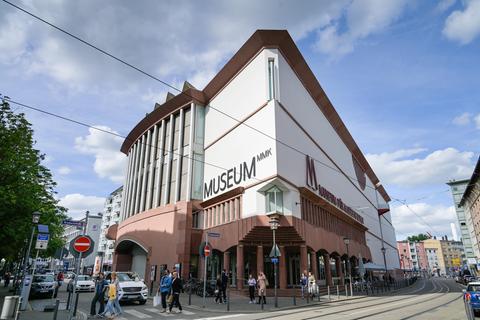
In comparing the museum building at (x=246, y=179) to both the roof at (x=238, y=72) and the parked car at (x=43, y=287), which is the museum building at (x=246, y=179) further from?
the parked car at (x=43, y=287)

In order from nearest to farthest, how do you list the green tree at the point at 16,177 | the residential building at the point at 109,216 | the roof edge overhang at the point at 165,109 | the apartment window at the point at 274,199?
the green tree at the point at 16,177, the apartment window at the point at 274,199, the roof edge overhang at the point at 165,109, the residential building at the point at 109,216

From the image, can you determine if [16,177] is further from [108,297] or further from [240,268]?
[240,268]

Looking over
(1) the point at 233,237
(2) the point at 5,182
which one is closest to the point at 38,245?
(2) the point at 5,182

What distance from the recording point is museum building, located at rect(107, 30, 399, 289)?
24.1 m

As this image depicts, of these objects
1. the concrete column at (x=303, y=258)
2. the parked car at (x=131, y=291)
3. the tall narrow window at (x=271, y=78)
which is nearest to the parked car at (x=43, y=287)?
the parked car at (x=131, y=291)

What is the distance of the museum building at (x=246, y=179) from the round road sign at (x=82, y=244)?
34.9ft

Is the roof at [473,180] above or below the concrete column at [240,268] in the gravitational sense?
above

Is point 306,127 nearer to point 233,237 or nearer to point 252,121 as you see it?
point 252,121

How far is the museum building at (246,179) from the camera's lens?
24141 mm

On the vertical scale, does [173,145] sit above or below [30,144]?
above

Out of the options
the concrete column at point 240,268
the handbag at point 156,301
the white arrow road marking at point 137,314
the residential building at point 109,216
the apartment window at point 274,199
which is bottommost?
the white arrow road marking at point 137,314

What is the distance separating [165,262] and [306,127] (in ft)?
61.1

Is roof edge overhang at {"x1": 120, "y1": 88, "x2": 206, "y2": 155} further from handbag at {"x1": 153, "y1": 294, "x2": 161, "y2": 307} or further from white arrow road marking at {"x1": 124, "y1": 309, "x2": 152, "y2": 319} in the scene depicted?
white arrow road marking at {"x1": 124, "y1": 309, "x2": 152, "y2": 319}

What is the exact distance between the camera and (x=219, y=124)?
31344 millimetres
